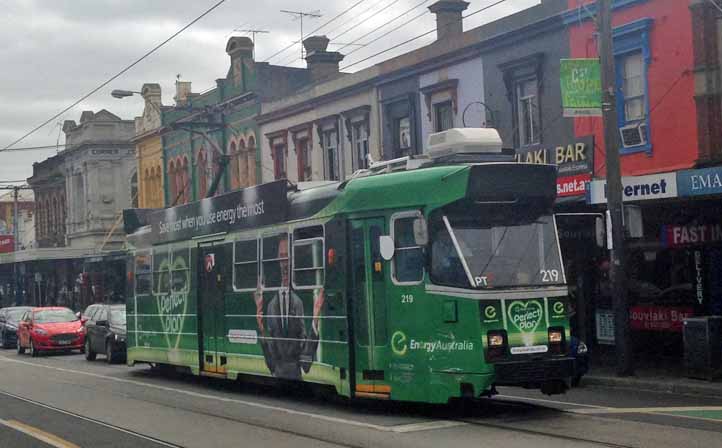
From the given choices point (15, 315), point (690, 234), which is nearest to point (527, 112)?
point (690, 234)

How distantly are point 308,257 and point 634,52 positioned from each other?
9873mm

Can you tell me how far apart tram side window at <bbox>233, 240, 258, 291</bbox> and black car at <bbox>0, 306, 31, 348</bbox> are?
22819 millimetres

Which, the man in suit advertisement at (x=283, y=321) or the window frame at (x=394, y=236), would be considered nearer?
the window frame at (x=394, y=236)

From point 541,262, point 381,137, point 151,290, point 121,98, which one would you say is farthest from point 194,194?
point 541,262

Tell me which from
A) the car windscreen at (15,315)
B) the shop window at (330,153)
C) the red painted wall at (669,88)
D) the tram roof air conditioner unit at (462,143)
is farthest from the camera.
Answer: the car windscreen at (15,315)

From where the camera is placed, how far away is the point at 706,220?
20.4 meters

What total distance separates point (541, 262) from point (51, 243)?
60.4m

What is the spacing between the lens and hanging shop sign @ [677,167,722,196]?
17.8m

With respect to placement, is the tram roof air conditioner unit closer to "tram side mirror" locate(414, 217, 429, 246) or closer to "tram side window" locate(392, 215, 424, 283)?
"tram side window" locate(392, 215, 424, 283)

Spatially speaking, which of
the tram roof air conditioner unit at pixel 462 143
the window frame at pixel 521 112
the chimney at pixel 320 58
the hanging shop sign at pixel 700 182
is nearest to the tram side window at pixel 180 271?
the tram roof air conditioner unit at pixel 462 143

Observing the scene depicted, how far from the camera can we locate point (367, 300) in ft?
45.7

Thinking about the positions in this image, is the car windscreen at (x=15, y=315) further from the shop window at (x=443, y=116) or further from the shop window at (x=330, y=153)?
the shop window at (x=443, y=116)

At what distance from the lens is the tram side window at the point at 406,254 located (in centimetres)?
1322

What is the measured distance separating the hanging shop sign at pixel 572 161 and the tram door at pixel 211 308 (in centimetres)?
694
